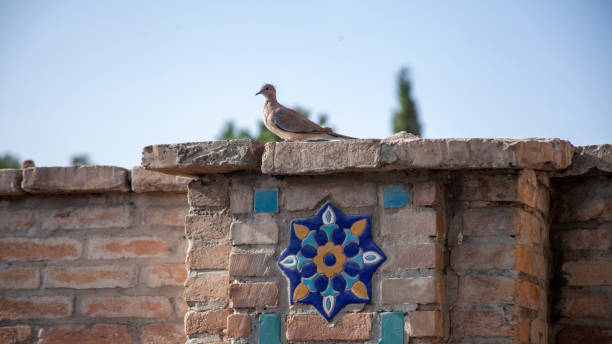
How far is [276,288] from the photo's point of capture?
343 cm

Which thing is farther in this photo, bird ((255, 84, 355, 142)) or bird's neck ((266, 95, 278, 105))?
bird's neck ((266, 95, 278, 105))

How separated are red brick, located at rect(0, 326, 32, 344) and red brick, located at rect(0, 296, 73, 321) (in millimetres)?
58

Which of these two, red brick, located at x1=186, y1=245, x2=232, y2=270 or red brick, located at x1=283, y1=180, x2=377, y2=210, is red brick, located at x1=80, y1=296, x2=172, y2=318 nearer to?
red brick, located at x1=186, y1=245, x2=232, y2=270

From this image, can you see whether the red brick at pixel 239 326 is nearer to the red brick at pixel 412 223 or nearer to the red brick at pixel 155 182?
the red brick at pixel 412 223

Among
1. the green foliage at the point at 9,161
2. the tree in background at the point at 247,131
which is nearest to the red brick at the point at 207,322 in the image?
the tree in background at the point at 247,131

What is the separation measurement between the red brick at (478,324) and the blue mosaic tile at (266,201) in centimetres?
86

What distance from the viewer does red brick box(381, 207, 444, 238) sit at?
10.9ft

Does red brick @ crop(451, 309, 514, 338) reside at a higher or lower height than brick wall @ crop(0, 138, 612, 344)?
lower

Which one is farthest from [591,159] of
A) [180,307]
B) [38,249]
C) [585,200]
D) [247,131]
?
[247,131]

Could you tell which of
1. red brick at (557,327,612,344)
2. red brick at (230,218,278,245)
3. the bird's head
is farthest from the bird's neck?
red brick at (557,327,612,344)

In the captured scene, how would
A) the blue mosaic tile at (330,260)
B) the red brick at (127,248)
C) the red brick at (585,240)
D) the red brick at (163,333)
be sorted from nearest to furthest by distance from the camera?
the blue mosaic tile at (330,260) → the red brick at (585,240) → the red brick at (163,333) → the red brick at (127,248)

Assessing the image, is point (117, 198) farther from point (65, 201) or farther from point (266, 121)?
point (266, 121)

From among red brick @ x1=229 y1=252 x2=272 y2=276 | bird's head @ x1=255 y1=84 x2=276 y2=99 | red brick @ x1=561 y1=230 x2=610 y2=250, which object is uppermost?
bird's head @ x1=255 y1=84 x2=276 y2=99

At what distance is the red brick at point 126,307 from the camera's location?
168 inches
